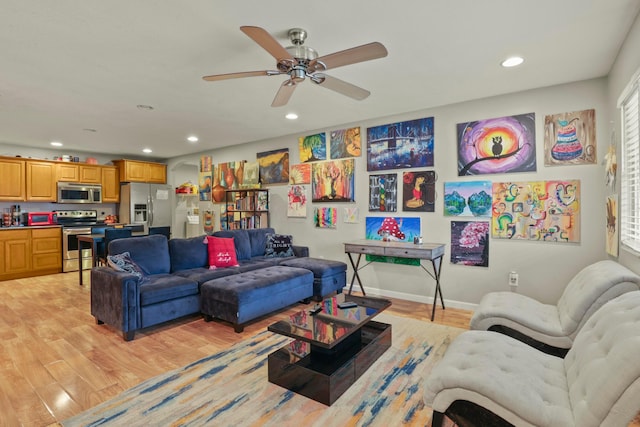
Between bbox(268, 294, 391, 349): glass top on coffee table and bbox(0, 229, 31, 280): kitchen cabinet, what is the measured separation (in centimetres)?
602

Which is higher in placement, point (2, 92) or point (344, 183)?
point (2, 92)

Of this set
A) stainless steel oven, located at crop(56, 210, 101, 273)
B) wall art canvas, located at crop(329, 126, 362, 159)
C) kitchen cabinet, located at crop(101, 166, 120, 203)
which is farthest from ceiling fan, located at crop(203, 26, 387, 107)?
kitchen cabinet, located at crop(101, 166, 120, 203)

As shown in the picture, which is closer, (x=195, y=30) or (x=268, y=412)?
(x=268, y=412)

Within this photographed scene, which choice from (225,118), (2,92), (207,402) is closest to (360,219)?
(225,118)

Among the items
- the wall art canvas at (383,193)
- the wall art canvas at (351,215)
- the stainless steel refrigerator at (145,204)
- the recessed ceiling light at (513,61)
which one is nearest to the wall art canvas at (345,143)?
the wall art canvas at (383,193)

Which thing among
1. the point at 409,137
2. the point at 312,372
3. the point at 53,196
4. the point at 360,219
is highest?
the point at 409,137

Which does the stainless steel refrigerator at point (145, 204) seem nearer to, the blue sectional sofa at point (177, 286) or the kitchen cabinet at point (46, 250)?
the kitchen cabinet at point (46, 250)

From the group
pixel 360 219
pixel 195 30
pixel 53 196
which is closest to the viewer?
pixel 195 30

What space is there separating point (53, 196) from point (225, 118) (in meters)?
4.46

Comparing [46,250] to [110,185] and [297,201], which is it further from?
[297,201]

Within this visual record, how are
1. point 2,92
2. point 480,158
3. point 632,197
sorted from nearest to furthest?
point 632,197 < point 2,92 < point 480,158

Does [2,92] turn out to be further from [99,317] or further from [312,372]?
[312,372]

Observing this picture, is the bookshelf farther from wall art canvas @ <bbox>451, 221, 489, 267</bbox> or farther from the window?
the window

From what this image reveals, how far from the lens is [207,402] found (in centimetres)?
207
